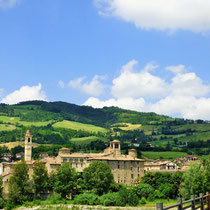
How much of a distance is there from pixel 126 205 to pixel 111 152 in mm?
30259

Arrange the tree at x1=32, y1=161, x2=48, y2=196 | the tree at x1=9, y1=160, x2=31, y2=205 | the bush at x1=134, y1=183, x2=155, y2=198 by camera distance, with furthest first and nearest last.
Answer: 1. the tree at x1=32, y1=161, x2=48, y2=196
2. the bush at x1=134, y1=183, x2=155, y2=198
3. the tree at x1=9, y1=160, x2=31, y2=205

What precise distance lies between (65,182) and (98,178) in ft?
25.0

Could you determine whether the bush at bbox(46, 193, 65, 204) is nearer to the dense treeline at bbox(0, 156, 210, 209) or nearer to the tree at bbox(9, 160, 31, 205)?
the dense treeline at bbox(0, 156, 210, 209)

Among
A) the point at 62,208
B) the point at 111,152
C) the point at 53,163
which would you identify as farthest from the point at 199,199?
the point at 111,152

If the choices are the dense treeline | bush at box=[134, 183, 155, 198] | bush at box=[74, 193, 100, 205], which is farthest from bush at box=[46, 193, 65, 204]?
A: bush at box=[134, 183, 155, 198]

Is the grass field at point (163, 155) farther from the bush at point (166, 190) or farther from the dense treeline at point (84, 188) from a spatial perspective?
the bush at point (166, 190)

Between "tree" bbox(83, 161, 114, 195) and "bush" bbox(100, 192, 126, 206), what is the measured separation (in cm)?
416

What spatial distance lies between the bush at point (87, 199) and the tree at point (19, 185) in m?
12.9

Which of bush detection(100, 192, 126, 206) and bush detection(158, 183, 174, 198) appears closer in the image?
bush detection(100, 192, 126, 206)

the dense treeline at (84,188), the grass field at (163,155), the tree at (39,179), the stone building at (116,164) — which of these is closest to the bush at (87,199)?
the dense treeline at (84,188)

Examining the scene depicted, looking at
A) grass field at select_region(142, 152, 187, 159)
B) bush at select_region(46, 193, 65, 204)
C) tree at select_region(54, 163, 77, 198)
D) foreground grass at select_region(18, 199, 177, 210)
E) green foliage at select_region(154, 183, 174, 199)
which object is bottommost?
foreground grass at select_region(18, 199, 177, 210)

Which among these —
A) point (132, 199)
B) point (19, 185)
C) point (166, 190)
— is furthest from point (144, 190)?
point (19, 185)

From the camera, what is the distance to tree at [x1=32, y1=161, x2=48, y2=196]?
86562 mm

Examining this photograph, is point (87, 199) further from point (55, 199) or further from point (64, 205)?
point (55, 199)
